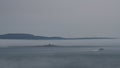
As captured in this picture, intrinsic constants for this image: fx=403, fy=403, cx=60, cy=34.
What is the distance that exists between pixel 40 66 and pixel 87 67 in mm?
5204

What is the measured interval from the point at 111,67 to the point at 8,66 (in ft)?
35.9

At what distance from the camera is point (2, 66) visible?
42.0 meters

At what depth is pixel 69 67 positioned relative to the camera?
1673 inches

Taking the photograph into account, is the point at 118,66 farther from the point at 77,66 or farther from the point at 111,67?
the point at 77,66

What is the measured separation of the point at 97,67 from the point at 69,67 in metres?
3.14

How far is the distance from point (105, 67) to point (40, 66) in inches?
277

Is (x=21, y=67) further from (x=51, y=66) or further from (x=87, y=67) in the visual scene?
(x=87, y=67)

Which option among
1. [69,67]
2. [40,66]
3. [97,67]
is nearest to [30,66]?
[40,66]

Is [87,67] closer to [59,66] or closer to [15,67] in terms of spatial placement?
[59,66]

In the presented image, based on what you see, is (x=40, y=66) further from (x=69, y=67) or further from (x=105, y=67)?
(x=105, y=67)

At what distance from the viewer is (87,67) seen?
42.6 meters

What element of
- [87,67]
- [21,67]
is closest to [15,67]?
[21,67]

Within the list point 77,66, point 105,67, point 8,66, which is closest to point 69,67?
point 77,66

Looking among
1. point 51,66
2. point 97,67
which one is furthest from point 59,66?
point 97,67
